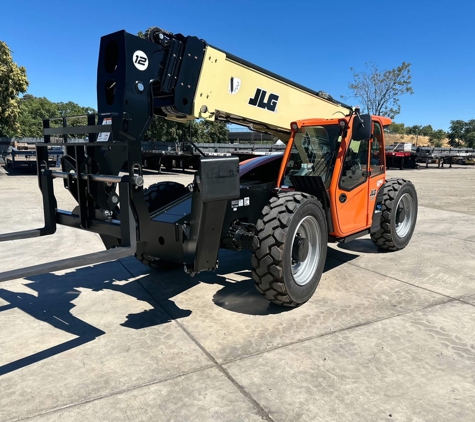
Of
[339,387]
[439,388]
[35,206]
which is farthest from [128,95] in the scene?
[35,206]

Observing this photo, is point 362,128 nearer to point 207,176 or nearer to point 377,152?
point 377,152

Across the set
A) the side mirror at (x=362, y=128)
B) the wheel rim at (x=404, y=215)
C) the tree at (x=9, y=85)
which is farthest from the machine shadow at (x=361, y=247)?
the tree at (x=9, y=85)

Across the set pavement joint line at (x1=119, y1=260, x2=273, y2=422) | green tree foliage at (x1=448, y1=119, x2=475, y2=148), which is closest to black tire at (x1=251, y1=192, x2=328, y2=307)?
pavement joint line at (x1=119, y1=260, x2=273, y2=422)

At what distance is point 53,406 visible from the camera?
2658 mm

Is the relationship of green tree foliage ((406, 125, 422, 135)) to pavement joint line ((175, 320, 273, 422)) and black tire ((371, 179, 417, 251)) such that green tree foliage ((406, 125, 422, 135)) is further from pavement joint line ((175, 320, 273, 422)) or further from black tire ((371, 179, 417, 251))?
pavement joint line ((175, 320, 273, 422))

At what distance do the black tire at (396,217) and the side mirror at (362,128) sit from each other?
5.68ft

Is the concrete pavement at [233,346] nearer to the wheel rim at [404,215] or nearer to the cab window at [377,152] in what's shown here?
the wheel rim at [404,215]

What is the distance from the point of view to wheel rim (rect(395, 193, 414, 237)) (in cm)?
673

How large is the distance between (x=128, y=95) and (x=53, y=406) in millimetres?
2363

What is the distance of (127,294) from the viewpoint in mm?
4656

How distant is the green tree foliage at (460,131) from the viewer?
272 ft

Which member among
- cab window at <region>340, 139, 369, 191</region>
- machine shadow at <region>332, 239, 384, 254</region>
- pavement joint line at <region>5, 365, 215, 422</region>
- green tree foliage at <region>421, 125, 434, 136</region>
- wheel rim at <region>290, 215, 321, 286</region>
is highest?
green tree foliage at <region>421, 125, 434, 136</region>

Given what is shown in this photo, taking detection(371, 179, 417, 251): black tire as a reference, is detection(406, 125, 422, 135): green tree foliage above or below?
above

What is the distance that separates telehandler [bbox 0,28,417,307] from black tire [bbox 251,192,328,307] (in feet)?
0.04
